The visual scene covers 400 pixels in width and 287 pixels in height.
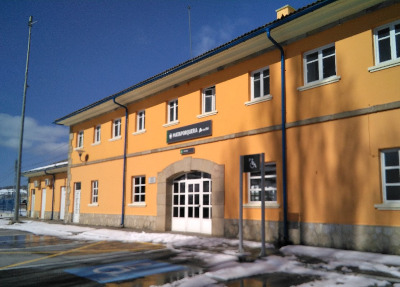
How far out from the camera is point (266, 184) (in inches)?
436

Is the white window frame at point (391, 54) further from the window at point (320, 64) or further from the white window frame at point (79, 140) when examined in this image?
the white window frame at point (79, 140)

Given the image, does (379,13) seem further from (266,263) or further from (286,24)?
(266,263)

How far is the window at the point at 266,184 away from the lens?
35.6 ft

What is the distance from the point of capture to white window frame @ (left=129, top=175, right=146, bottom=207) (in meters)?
16.0

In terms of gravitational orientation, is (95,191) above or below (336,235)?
above

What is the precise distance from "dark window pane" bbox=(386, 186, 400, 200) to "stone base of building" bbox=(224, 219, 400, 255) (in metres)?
0.71

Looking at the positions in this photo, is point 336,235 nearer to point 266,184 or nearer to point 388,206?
point 388,206

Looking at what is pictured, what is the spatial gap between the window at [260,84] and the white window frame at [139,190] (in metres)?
6.91

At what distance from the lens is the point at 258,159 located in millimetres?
8562

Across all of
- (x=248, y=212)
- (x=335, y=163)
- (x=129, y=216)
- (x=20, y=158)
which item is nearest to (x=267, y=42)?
(x=335, y=163)

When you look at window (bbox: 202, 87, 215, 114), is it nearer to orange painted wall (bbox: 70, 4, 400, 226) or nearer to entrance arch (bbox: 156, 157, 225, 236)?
orange painted wall (bbox: 70, 4, 400, 226)

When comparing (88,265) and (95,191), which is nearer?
(88,265)

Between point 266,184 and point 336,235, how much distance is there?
269cm

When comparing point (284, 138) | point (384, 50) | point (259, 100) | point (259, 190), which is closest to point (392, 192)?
point (284, 138)
